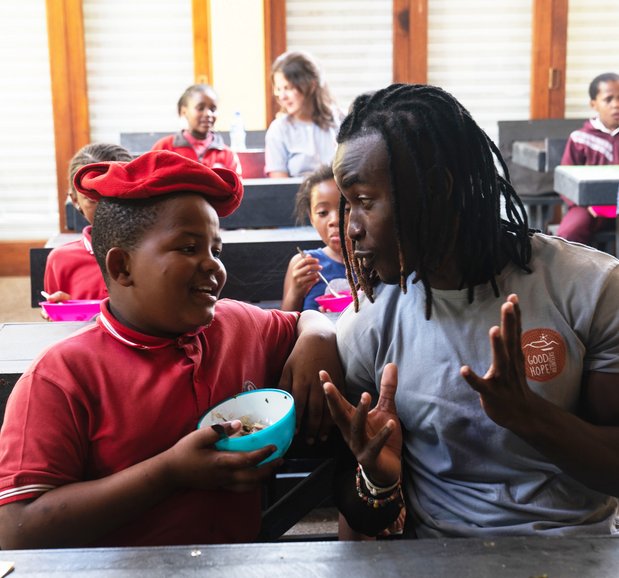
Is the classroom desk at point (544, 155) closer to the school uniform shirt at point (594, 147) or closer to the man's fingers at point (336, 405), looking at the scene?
the school uniform shirt at point (594, 147)

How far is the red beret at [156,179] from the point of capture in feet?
4.47

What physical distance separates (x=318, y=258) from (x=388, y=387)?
1.45m

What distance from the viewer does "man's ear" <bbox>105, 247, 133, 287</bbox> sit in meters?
1.39

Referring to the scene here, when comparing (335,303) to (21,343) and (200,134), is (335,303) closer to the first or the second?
(21,343)

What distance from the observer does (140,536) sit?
1315 millimetres

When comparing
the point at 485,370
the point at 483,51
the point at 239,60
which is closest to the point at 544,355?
the point at 485,370

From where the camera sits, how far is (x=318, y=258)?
277cm

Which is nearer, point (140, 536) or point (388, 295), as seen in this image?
point (140, 536)

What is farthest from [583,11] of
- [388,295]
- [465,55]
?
[388,295]

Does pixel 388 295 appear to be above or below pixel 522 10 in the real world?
below

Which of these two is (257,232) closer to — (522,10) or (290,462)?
(290,462)

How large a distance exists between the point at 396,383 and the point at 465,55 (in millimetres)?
5976

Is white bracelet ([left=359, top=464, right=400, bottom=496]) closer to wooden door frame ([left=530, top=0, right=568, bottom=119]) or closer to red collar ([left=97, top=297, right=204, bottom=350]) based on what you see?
red collar ([left=97, top=297, right=204, bottom=350])

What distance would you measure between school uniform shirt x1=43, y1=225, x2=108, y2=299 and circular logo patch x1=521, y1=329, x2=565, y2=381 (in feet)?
5.66
